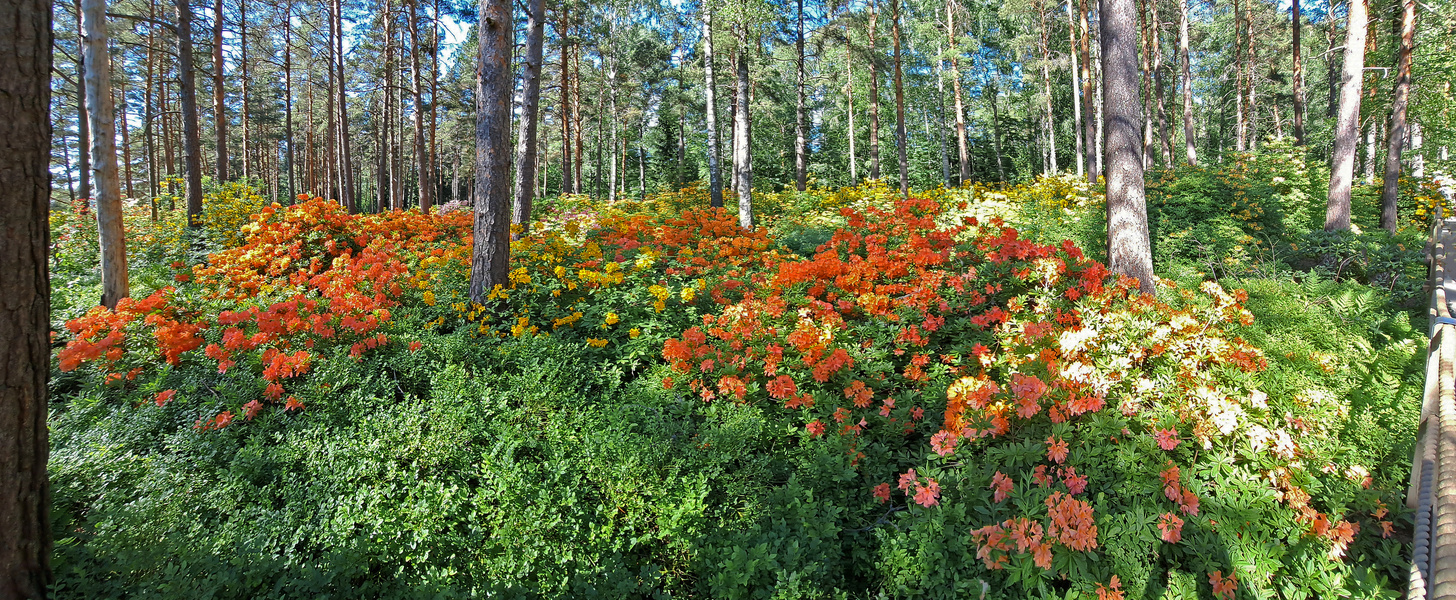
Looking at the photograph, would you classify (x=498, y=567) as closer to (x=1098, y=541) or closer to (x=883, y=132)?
(x=1098, y=541)

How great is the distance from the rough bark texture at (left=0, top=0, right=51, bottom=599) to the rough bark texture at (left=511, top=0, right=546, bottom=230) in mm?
4154

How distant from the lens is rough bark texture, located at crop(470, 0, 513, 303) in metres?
5.40

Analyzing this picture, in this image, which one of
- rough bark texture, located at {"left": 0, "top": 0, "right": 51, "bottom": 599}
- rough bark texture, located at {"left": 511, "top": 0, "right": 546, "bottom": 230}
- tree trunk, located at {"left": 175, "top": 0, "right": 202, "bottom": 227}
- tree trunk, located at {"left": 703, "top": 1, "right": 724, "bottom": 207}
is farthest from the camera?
tree trunk, located at {"left": 703, "top": 1, "right": 724, "bottom": 207}

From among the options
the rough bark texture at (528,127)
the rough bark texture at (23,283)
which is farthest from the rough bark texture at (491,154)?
the rough bark texture at (23,283)

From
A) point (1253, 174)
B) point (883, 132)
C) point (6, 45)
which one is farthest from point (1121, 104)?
point (883, 132)

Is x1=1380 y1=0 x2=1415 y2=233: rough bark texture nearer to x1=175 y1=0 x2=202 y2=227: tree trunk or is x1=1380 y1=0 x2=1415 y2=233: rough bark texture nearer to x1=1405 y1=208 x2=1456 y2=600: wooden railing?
x1=1405 y1=208 x2=1456 y2=600: wooden railing

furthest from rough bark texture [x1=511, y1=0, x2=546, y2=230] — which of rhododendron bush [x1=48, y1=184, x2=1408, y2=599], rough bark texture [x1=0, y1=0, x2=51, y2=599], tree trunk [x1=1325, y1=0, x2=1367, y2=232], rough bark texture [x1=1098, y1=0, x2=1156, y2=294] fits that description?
tree trunk [x1=1325, y1=0, x2=1367, y2=232]

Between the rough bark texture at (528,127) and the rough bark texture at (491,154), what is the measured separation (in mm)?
591

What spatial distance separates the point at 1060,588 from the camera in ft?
9.66

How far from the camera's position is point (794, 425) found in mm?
3852

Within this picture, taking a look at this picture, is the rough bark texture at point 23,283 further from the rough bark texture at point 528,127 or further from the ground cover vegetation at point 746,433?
the rough bark texture at point 528,127

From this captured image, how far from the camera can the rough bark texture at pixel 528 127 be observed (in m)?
6.26

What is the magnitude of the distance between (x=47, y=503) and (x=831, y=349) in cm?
398

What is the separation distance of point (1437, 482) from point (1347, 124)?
9.70m
